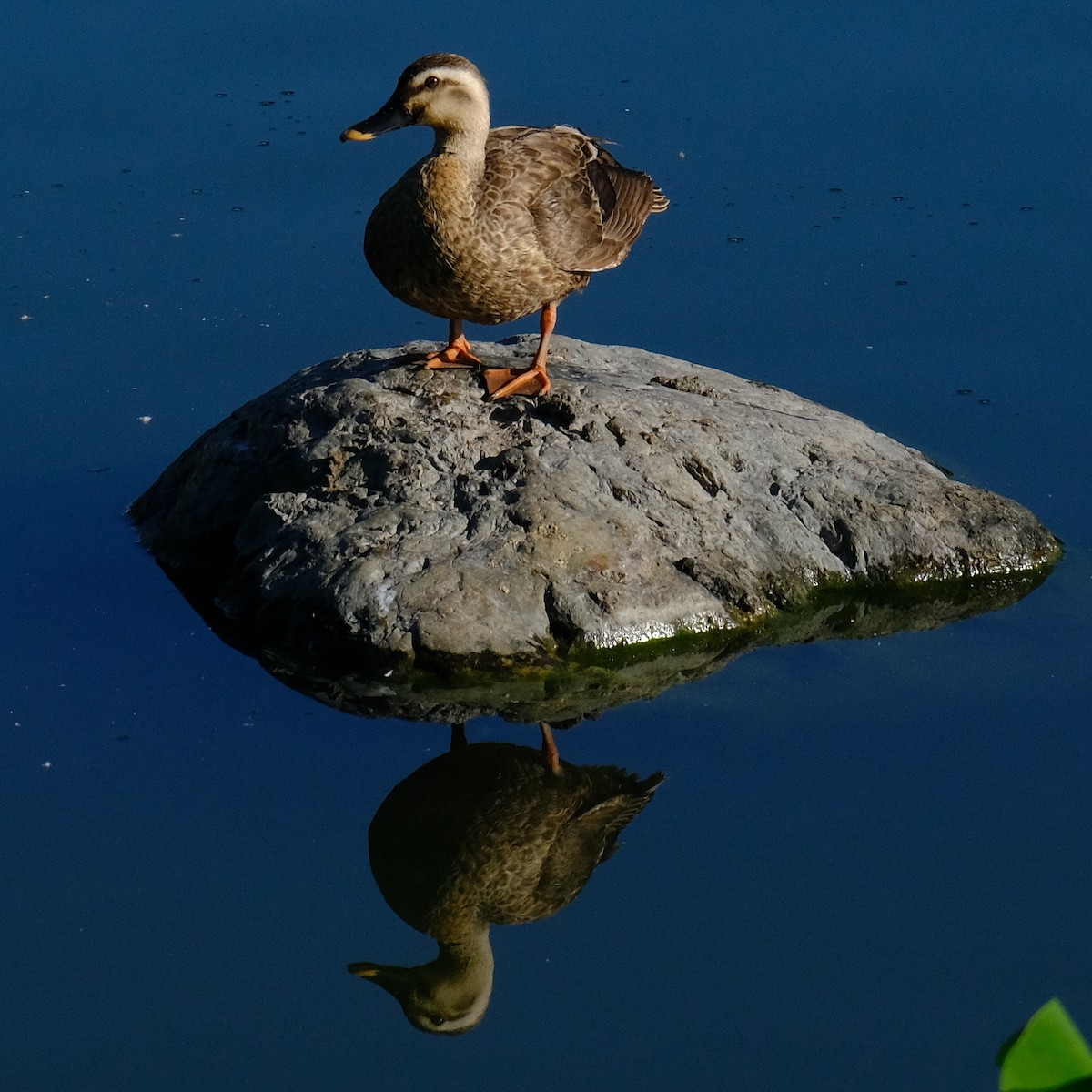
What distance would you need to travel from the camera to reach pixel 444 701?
16.3 feet

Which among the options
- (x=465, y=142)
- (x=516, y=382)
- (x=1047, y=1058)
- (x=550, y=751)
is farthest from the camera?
(x=516, y=382)

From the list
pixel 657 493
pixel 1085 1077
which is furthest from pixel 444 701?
pixel 1085 1077

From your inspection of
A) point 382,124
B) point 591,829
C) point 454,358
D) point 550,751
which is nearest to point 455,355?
point 454,358

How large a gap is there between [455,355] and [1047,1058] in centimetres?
409

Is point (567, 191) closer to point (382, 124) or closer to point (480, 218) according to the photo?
point (480, 218)

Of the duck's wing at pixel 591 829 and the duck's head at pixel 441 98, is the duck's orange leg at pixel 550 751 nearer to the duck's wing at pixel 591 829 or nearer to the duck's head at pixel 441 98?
the duck's wing at pixel 591 829

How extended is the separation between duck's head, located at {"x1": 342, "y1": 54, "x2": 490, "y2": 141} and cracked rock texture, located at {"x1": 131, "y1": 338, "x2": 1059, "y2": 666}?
84cm

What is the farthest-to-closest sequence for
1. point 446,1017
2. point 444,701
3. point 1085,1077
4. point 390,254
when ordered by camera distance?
point 390,254 < point 444,701 < point 446,1017 < point 1085,1077

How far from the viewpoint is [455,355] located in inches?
Answer: 223

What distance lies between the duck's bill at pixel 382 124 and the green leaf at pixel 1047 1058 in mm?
4064

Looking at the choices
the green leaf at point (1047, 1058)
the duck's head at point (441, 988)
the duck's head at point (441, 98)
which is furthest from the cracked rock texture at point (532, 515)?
the green leaf at point (1047, 1058)

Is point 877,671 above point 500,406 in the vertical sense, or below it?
below

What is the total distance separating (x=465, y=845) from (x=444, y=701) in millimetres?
542

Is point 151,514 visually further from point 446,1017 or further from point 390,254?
point 446,1017
